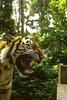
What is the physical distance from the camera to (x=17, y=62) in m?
3.50

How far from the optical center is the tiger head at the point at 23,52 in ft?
11.3

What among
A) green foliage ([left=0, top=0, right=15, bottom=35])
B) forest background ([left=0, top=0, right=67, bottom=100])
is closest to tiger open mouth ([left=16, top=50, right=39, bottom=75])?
forest background ([left=0, top=0, right=67, bottom=100])

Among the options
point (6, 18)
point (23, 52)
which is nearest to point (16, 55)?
point (23, 52)

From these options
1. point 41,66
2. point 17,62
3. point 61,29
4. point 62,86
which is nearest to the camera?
point 17,62

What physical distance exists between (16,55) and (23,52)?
84 millimetres

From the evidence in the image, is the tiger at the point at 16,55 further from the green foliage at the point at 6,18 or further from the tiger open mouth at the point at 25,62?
the green foliage at the point at 6,18

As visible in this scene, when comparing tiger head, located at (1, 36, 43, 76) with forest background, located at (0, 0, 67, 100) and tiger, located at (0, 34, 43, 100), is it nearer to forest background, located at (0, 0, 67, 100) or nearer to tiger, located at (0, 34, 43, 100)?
tiger, located at (0, 34, 43, 100)

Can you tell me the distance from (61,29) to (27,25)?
1582 centimetres

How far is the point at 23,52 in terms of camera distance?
348 centimetres

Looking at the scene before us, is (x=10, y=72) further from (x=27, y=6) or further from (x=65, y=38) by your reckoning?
(x=27, y=6)

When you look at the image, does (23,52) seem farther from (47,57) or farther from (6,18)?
(6,18)

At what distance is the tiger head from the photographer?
3.46m

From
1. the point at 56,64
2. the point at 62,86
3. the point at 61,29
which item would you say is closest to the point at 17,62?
the point at 62,86

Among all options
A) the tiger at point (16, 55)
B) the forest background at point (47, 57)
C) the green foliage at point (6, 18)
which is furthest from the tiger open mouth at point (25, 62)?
the green foliage at point (6, 18)
